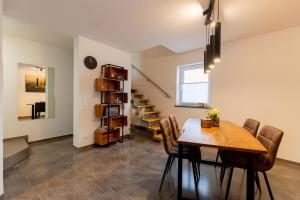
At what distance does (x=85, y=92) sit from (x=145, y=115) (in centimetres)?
191

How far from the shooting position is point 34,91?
4.83 metres

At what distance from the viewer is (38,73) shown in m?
4.67

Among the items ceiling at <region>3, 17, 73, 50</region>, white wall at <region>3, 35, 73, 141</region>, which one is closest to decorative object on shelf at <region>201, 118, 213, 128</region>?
ceiling at <region>3, 17, 73, 50</region>

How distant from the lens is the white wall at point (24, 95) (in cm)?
408

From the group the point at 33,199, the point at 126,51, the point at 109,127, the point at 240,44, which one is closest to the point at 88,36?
the point at 126,51

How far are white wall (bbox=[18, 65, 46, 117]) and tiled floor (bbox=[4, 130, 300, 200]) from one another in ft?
4.62

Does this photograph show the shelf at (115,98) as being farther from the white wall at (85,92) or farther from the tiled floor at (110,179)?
the tiled floor at (110,179)

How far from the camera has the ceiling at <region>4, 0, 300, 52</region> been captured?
85.9 inches

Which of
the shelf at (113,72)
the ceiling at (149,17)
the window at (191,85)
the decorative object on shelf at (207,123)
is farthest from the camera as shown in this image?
the window at (191,85)

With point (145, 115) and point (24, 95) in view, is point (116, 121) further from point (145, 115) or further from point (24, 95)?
point (24, 95)

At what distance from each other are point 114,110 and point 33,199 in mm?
2342

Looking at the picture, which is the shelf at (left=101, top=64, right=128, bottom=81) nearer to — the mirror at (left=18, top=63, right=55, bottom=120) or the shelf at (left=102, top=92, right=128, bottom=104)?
the shelf at (left=102, top=92, right=128, bottom=104)

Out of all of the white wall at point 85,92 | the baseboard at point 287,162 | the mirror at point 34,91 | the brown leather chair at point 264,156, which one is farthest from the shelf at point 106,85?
the baseboard at point 287,162

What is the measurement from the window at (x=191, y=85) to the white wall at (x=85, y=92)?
7.56 feet
